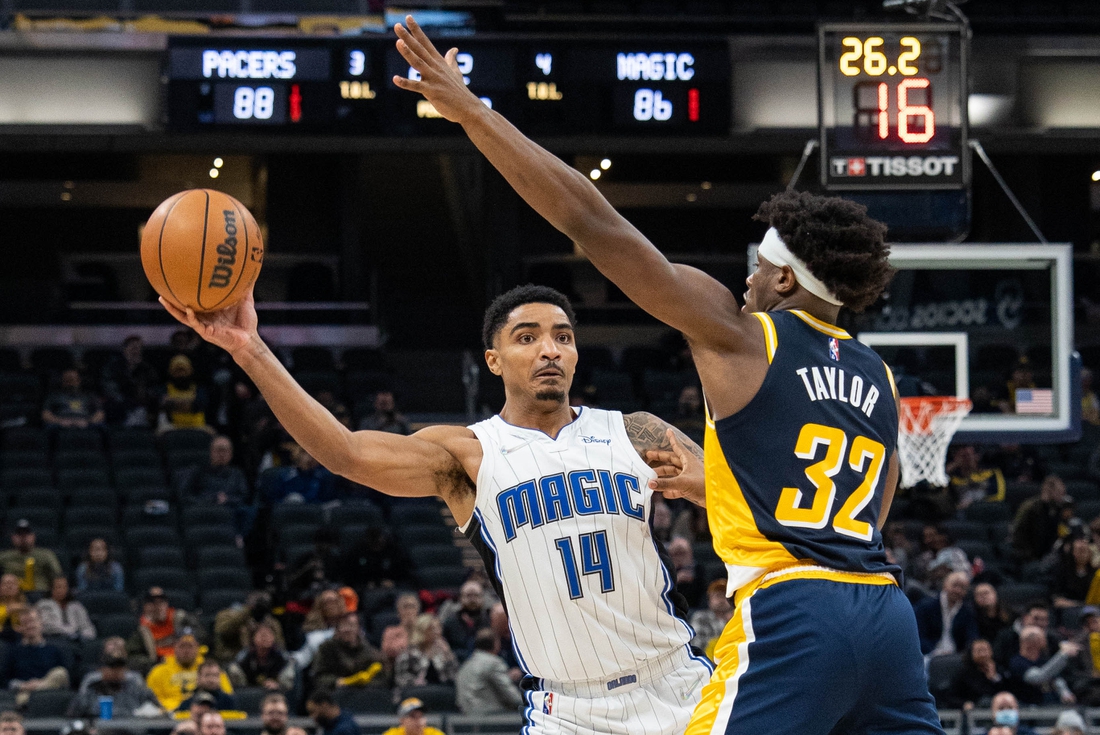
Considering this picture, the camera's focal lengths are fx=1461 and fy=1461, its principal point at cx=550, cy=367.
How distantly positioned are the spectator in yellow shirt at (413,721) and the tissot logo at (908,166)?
4642 mm

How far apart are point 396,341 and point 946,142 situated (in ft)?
47.2

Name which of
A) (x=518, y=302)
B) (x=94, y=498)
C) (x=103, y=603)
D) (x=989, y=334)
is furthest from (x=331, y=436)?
(x=94, y=498)

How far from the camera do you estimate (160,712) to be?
34.6 ft

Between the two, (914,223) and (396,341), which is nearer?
(914,223)

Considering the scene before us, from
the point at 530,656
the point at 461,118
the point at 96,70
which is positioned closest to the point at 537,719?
the point at 530,656

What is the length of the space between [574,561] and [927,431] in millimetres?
5999

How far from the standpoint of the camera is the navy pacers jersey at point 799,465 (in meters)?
3.37

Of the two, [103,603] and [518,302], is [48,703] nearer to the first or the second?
[103,603]

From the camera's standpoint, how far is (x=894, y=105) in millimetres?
9945

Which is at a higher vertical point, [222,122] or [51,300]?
[222,122]

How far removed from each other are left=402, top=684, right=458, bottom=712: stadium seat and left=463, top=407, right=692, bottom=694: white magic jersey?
635 centimetres

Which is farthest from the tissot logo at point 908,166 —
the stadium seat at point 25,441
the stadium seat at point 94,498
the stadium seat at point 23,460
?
the stadium seat at point 25,441

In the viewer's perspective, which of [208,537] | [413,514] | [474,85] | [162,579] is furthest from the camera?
[413,514]

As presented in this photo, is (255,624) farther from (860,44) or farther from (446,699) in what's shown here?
(860,44)
